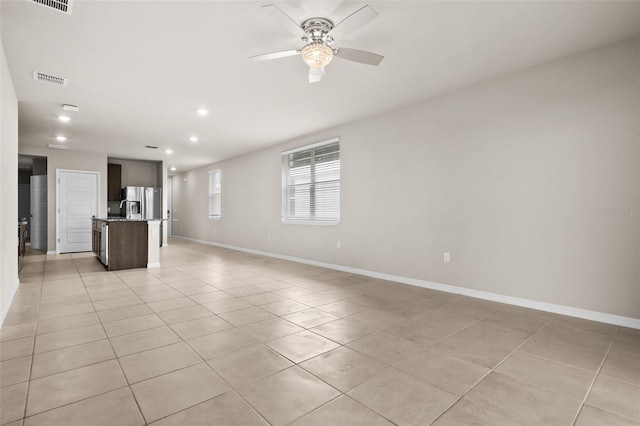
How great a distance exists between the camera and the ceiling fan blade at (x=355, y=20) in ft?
7.12

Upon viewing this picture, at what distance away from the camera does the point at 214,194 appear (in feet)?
33.0

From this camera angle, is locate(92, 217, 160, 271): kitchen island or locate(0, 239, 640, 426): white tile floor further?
locate(92, 217, 160, 271): kitchen island

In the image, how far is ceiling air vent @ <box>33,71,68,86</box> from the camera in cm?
358

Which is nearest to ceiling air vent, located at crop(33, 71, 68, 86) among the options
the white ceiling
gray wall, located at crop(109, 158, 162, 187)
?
the white ceiling

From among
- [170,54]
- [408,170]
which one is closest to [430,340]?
[408,170]

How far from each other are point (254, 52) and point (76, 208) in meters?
7.56

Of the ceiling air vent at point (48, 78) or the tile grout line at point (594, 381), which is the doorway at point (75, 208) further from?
the tile grout line at point (594, 381)

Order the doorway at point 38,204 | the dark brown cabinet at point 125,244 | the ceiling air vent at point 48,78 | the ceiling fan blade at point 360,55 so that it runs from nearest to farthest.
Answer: the ceiling fan blade at point 360,55 < the ceiling air vent at point 48,78 < the dark brown cabinet at point 125,244 < the doorway at point 38,204

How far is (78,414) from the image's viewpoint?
1.60m

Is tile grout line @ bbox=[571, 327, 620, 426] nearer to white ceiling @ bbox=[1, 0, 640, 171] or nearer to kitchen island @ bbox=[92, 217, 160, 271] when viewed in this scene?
white ceiling @ bbox=[1, 0, 640, 171]

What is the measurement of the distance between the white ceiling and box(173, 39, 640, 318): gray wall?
0.32 meters

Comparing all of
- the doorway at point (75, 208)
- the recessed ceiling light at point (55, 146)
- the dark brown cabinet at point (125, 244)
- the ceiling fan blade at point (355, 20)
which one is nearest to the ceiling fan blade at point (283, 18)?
the ceiling fan blade at point (355, 20)

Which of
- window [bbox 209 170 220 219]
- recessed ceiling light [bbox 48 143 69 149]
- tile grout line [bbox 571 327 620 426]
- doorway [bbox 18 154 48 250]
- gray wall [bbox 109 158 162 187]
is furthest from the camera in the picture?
window [bbox 209 170 220 219]

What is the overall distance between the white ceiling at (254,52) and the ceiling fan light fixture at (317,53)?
0.25m
